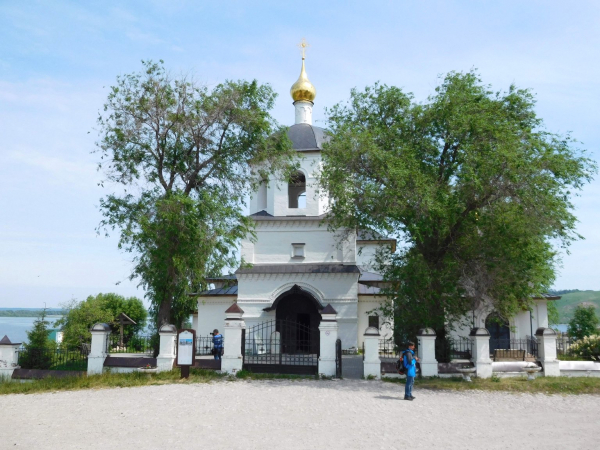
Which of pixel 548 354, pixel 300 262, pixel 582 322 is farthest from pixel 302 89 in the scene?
pixel 582 322

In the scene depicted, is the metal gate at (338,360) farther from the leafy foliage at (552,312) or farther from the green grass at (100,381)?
the leafy foliage at (552,312)

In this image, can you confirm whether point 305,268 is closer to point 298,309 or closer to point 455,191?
point 298,309

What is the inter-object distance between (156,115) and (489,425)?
12592mm

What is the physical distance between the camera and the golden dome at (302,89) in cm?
2472

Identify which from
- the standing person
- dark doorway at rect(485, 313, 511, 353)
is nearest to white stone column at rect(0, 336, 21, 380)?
the standing person

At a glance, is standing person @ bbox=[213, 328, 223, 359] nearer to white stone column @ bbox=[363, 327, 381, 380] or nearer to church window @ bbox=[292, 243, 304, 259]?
white stone column @ bbox=[363, 327, 381, 380]

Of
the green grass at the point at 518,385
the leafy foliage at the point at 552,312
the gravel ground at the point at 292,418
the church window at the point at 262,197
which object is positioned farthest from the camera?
the leafy foliage at the point at 552,312

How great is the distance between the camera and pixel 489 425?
9516 mm

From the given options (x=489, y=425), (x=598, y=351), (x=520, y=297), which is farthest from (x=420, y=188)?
(x=598, y=351)

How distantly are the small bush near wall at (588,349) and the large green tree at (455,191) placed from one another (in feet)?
12.2

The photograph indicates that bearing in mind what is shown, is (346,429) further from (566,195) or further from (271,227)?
(271,227)

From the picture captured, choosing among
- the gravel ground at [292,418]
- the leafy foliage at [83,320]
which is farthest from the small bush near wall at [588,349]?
the leafy foliage at [83,320]

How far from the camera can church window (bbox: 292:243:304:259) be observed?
2270 centimetres

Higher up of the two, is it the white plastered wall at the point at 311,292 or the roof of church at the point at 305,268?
the roof of church at the point at 305,268
